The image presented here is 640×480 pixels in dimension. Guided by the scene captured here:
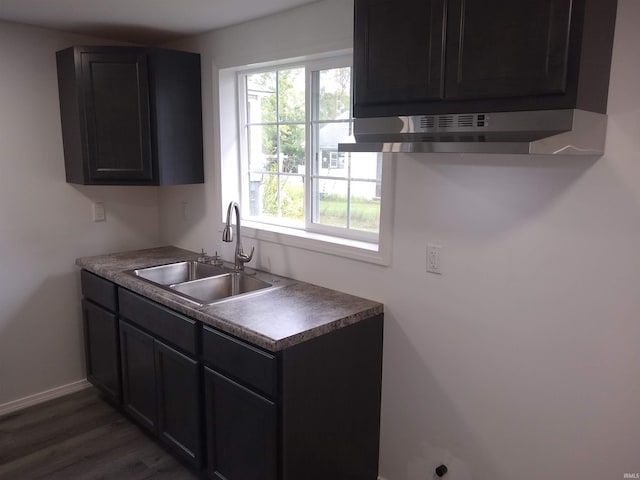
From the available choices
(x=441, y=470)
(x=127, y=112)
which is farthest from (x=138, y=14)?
(x=441, y=470)

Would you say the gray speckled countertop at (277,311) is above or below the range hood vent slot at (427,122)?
below

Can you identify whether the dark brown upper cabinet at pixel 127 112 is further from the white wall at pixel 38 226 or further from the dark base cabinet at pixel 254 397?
the dark base cabinet at pixel 254 397

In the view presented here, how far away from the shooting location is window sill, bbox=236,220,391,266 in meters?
2.26

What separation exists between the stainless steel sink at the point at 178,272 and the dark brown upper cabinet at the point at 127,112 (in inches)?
20.1

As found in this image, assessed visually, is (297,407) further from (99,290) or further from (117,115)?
(117,115)

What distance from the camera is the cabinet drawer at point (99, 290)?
9.24 feet

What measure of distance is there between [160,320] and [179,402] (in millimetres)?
405

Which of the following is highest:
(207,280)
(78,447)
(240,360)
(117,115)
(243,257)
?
(117,115)

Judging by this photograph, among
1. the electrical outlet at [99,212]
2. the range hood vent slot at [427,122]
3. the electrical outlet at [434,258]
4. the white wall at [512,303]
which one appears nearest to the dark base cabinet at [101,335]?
the electrical outlet at [99,212]

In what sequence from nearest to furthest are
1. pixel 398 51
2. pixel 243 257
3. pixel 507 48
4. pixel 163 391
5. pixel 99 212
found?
pixel 507 48 < pixel 398 51 < pixel 163 391 < pixel 243 257 < pixel 99 212

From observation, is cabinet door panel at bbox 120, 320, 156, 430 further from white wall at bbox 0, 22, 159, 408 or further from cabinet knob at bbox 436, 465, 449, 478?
cabinet knob at bbox 436, 465, 449, 478

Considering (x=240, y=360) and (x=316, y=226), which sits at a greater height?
(x=316, y=226)

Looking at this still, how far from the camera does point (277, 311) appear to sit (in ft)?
7.06

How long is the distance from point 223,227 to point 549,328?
1.97 meters
